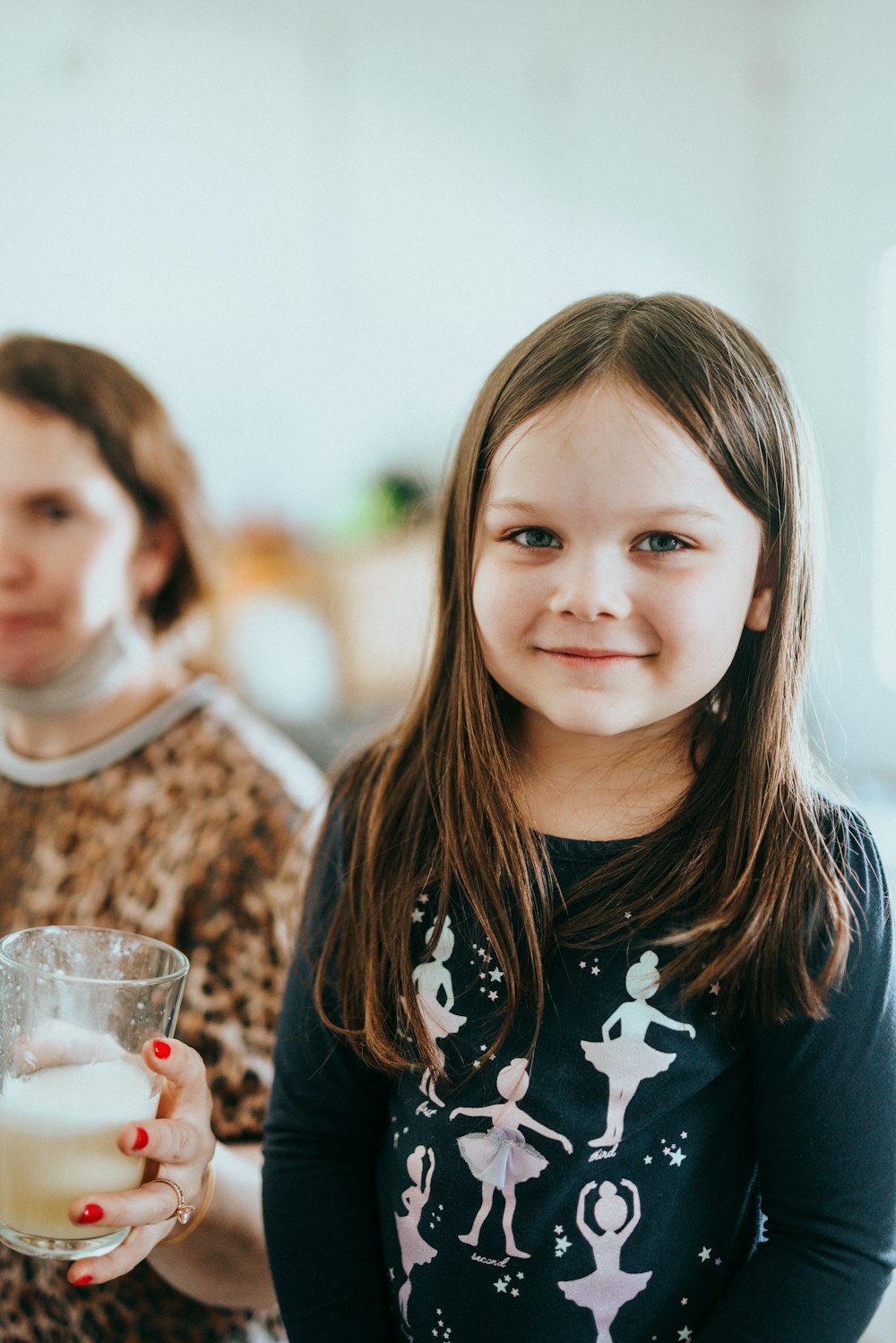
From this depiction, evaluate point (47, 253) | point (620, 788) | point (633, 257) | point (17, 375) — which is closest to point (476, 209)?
point (633, 257)

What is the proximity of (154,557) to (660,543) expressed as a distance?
2.54 feet

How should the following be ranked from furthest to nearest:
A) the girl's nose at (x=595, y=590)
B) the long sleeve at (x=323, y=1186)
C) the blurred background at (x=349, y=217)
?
1. the blurred background at (x=349, y=217)
2. the long sleeve at (x=323, y=1186)
3. the girl's nose at (x=595, y=590)

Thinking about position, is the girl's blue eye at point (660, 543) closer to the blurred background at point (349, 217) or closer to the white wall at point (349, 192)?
the blurred background at point (349, 217)

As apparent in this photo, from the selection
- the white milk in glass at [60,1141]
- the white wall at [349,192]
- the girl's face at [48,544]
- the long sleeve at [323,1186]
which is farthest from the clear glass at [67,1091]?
the white wall at [349,192]

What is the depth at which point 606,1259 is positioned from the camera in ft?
2.41

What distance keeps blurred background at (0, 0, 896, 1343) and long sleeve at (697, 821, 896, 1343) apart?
2504mm

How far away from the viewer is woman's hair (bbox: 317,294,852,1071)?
28.7 inches

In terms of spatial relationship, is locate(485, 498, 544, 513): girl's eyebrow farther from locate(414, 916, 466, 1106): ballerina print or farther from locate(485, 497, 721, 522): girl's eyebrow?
locate(414, 916, 466, 1106): ballerina print

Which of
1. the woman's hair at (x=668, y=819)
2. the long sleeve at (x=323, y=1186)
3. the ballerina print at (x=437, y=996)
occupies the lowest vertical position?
the long sleeve at (x=323, y=1186)

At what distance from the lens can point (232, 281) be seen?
3.68 metres

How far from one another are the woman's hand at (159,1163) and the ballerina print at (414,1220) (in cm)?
13

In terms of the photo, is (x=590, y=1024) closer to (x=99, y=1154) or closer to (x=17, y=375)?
(x=99, y=1154)

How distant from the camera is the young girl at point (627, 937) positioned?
0.71 metres

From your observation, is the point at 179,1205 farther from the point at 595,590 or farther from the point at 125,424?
the point at 125,424
